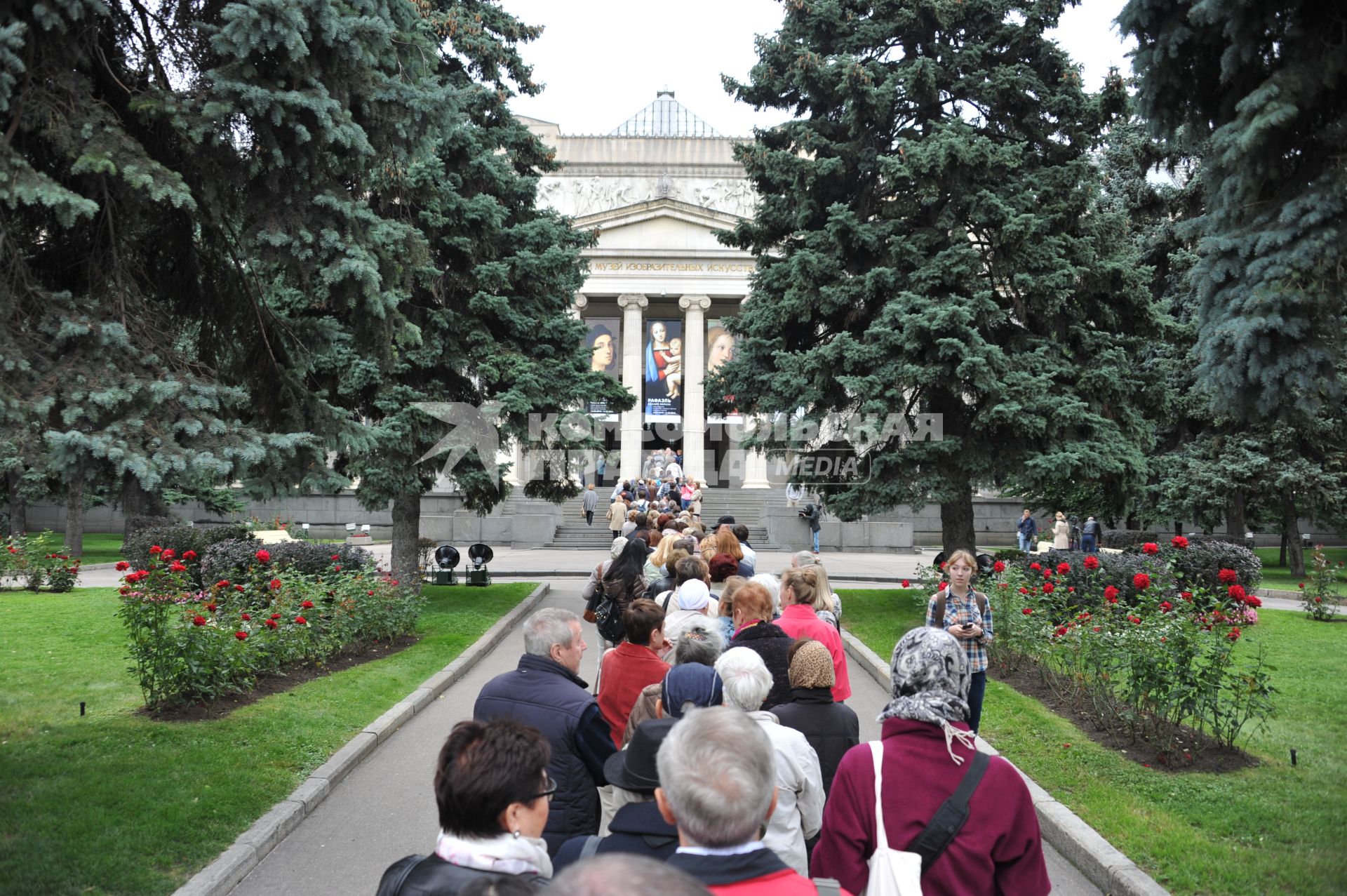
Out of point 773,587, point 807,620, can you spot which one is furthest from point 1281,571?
point 807,620

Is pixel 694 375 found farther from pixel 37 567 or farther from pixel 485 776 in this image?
→ pixel 485 776

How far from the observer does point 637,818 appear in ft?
10.8

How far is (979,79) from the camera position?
Result: 56.5 feet

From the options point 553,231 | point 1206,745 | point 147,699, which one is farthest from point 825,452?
point 147,699

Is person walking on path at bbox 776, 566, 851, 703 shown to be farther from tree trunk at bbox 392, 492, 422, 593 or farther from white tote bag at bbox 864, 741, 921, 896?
tree trunk at bbox 392, 492, 422, 593

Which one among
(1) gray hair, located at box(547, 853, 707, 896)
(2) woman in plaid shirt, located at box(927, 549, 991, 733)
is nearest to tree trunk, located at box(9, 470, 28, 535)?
(2) woman in plaid shirt, located at box(927, 549, 991, 733)

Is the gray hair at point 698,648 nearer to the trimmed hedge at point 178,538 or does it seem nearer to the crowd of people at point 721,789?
the crowd of people at point 721,789

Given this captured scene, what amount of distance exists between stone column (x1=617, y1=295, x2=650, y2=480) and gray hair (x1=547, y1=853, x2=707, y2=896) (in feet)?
140

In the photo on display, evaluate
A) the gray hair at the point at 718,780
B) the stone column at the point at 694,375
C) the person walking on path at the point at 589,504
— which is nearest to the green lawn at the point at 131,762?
the gray hair at the point at 718,780

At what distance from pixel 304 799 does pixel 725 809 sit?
5.23 metres

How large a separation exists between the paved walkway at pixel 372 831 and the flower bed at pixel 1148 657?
6.46 ft

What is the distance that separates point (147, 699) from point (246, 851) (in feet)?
12.6

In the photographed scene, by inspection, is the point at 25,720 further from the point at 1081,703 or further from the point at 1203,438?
the point at 1203,438

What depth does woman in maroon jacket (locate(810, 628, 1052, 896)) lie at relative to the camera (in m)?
3.05
